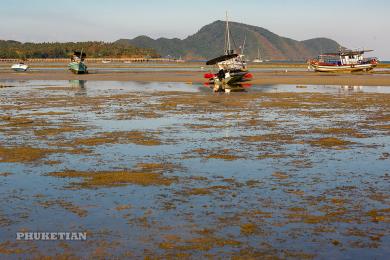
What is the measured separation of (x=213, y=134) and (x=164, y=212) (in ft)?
37.6

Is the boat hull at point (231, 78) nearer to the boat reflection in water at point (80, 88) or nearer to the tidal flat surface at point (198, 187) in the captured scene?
the boat reflection in water at point (80, 88)

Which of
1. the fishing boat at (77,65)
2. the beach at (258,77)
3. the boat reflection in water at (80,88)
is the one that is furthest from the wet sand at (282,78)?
the boat reflection in water at (80,88)

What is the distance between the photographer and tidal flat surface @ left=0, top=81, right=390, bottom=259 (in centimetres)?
866

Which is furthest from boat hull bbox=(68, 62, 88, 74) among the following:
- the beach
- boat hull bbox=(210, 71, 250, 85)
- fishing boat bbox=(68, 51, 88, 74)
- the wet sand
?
boat hull bbox=(210, 71, 250, 85)

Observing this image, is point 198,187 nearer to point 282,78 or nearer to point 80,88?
point 80,88

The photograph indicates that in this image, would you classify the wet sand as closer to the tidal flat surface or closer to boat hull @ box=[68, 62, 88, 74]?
boat hull @ box=[68, 62, 88, 74]

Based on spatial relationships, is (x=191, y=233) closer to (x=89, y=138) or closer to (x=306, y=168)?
(x=306, y=168)

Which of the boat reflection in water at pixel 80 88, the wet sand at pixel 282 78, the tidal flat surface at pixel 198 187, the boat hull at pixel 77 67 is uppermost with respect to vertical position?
the boat hull at pixel 77 67

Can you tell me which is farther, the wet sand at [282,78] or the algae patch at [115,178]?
the wet sand at [282,78]

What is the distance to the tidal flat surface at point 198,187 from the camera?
341 inches

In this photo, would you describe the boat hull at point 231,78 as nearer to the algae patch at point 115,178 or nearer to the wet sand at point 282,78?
the wet sand at point 282,78

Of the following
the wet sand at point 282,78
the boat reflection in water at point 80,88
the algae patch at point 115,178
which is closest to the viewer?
the algae patch at point 115,178

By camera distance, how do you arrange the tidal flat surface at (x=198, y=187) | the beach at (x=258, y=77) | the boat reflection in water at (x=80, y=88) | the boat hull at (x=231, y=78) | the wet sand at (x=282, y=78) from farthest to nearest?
the beach at (x=258, y=77) < the wet sand at (x=282, y=78) < the boat hull at (x=231, y=78) < the boat reflection in water at (x=80, y=88) < the tidal flat surface at (x=198, y=187)

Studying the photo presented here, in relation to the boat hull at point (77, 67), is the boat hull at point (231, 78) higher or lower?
lower
